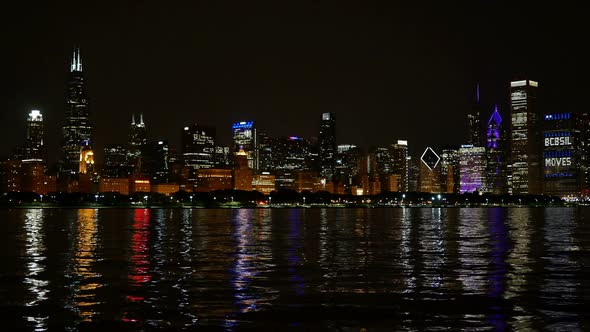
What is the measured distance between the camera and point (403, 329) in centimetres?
2478

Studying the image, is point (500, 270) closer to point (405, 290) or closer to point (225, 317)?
point (405, 290)

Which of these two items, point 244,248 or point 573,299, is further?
point 244,248

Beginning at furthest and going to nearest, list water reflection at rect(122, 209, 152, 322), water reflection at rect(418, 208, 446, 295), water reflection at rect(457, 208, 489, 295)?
water reflection at rect(418, 208, 446, 295) → water reflection at rect(457, 208, 489, 295) → water reflection at rect(122, 209, 152, 322)

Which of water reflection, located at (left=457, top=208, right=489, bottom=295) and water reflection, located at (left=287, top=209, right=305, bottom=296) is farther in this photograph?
water reflection, located at (left=287, top=209, right=305, bottom=296)

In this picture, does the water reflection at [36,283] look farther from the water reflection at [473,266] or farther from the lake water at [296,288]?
the water reflection at [473,266]

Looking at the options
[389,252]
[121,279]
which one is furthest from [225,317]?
[389,252]

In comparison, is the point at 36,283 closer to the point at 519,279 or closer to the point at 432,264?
the point at 432,264

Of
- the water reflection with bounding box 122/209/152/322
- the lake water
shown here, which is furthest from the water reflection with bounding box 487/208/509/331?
the water reflection with bounding box 122/209/152/322

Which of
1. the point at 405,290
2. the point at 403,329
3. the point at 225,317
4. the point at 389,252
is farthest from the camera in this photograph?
the point at 389,252

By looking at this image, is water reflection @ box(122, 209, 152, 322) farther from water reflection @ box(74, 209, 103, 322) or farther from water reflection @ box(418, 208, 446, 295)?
water reflection @ box(418, 208, 446, 295)

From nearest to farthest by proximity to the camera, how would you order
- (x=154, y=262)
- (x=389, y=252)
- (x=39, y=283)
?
(x=39, y=283)
(x=154, y=262)
(x=389, y=252)

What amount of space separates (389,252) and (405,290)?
74.7ft

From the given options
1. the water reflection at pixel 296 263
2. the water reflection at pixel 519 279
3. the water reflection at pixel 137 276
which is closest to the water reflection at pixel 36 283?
the water reflection at pixel 137 276

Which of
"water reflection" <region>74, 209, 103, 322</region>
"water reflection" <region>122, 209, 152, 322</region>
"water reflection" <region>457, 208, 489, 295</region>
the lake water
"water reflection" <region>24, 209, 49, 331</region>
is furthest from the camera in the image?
"water reflection" <region>457, 208, 489, 295</region>
